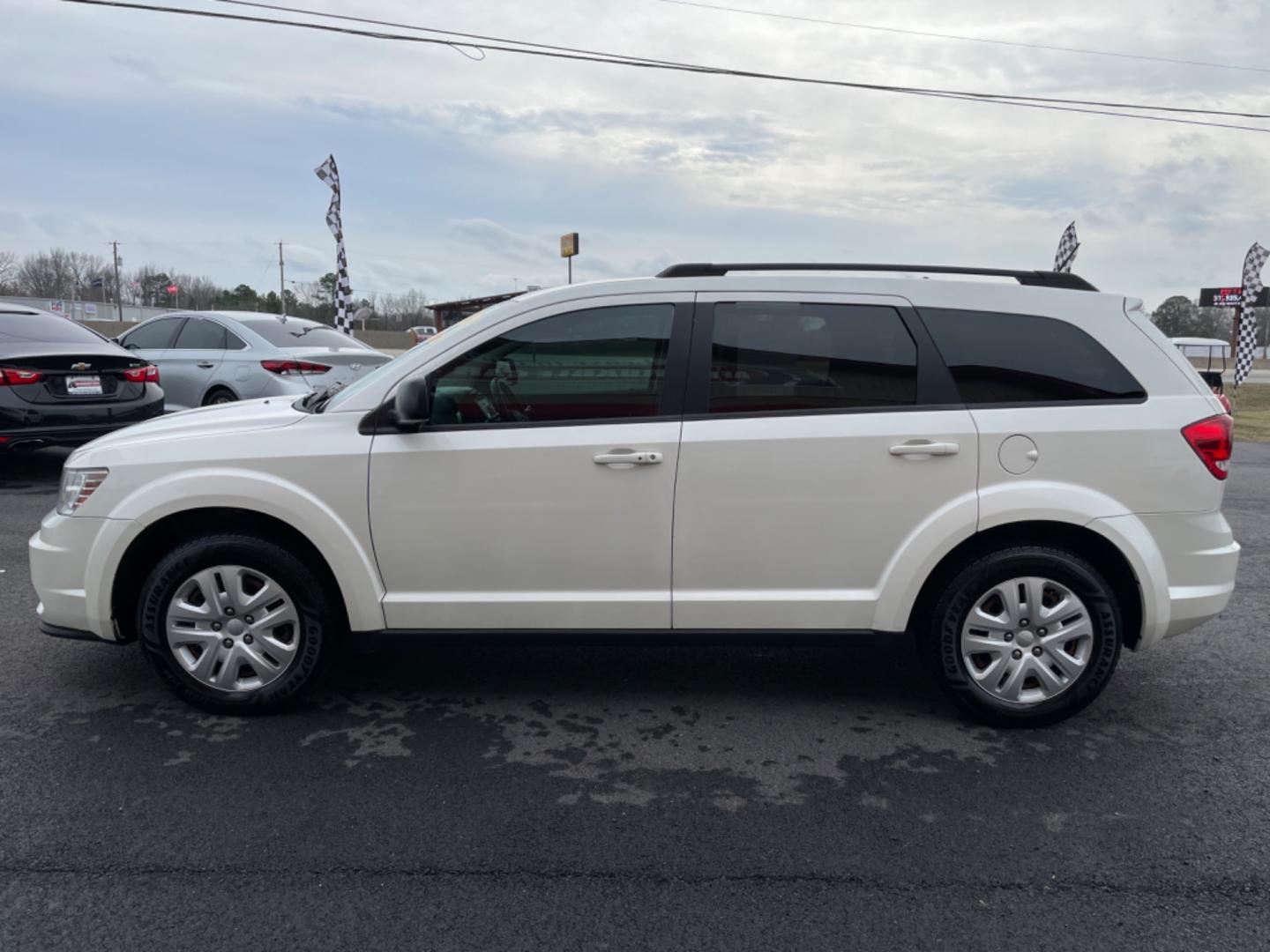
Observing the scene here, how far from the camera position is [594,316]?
3.84 meters

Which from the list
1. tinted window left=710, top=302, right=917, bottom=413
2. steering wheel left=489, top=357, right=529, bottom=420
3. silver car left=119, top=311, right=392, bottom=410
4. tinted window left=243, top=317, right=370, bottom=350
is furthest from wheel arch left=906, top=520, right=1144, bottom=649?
tinted window left=243, top=317, right=370, bottom=350

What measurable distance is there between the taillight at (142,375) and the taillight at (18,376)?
30.9 inches

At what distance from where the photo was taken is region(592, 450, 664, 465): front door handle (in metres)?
3.67

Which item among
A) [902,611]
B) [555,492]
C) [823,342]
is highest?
[823,342]

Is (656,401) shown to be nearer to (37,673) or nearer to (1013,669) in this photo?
(1013,669)

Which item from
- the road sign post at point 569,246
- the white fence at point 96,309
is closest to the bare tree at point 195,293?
the white fence at point 96,309

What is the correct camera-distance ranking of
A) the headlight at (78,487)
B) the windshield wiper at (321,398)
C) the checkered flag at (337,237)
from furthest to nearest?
the checkered flag at (337,237)
the windshield wiper at (321,398)
the headlight at (78,487)

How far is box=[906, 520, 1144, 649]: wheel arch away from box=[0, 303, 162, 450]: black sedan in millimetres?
8029

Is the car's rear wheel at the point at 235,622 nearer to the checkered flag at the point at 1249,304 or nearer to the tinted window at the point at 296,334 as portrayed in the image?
the tinted window at the point at 296,334

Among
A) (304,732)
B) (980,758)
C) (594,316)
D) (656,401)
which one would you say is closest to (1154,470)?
(980,758)

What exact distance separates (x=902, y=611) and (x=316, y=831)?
7.59ft

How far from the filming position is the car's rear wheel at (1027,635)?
12.2 feet

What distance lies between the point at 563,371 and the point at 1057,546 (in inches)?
83.9

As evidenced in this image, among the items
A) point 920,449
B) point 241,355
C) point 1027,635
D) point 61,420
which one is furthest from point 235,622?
point 241,355
